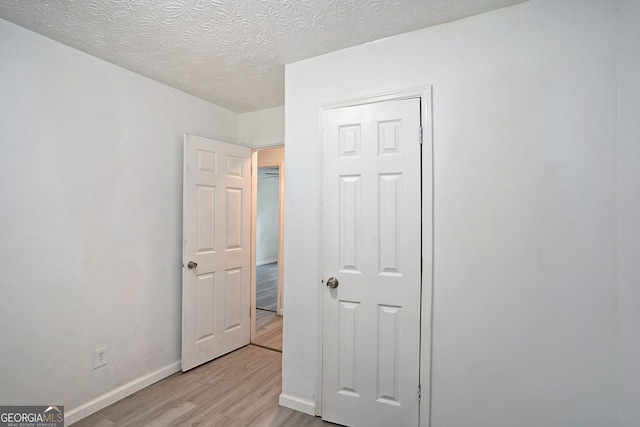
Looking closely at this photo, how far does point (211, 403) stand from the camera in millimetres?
2201

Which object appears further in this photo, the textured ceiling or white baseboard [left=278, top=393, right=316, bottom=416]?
white baseboard [left=278, top=393, right=316, bottom=416]

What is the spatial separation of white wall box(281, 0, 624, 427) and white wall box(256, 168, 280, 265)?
6.69 meters

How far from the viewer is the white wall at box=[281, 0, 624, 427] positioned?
1.45 metres

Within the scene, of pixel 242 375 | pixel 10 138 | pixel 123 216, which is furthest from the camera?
pixel 242 375

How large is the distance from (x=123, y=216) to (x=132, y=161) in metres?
0.44

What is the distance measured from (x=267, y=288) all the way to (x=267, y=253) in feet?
8.75

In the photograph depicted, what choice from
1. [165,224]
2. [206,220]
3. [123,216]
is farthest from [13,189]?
[206,220]

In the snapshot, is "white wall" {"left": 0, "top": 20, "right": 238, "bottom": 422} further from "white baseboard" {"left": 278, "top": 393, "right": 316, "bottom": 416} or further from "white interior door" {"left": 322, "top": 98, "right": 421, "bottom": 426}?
"white interior door" {"left": 322, "top": 98, "right": 421, "bottom": 426}

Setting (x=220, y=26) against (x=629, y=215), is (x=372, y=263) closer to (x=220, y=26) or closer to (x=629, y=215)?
(x=629, y=215)

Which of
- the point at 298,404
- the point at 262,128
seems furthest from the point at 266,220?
the point at 298,404

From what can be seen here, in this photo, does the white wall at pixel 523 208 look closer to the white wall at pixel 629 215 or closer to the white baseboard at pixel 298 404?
the white wall at pixel 629 215

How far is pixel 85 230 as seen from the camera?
6.89 ft

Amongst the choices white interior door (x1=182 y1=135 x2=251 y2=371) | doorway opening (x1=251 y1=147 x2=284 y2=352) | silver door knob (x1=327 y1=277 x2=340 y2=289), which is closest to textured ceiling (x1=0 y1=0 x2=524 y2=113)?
white interior door (x1=182 y1=135 x2=251 y2=371)

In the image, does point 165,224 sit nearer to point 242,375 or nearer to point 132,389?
point 132,389
